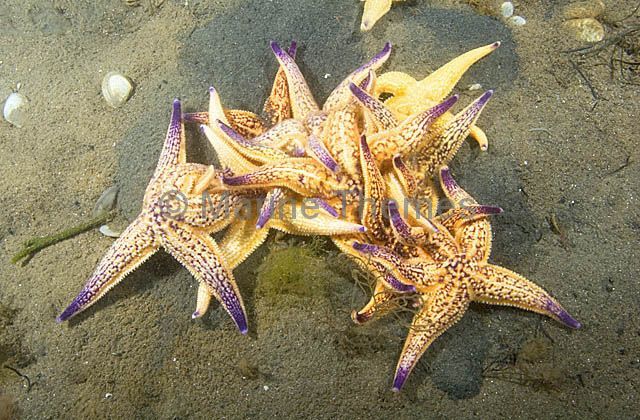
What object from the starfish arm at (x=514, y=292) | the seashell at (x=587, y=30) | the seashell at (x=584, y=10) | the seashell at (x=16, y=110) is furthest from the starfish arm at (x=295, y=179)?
the seashell at (x=584, y=10)

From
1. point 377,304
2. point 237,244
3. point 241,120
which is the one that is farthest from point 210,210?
point 377,304

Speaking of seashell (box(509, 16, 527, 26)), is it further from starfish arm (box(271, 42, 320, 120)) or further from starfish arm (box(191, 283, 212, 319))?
starfish arm (box(191, 283, 212, 319))

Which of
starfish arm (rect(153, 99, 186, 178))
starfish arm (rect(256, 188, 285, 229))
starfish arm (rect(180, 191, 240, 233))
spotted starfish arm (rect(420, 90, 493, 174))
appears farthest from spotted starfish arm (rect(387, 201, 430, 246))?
starfish arm (rect(153, 99, 186, 178))

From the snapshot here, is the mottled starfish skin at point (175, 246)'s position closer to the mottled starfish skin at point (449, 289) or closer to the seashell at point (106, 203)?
the seashell at point (106, 203)

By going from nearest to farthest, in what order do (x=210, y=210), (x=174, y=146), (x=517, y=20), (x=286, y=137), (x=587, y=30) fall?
1. (x=210, y=210)
2. (x=286, y=137)
3. (x=174, y=146)
4. (x=587, y=30)
5. (x=517, y=20)

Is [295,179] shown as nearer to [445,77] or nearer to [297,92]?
[297,92]

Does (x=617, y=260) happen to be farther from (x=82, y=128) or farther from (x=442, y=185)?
(x=82, y=128)

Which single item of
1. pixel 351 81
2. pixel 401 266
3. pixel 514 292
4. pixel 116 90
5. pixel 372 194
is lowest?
pixel 514 292
